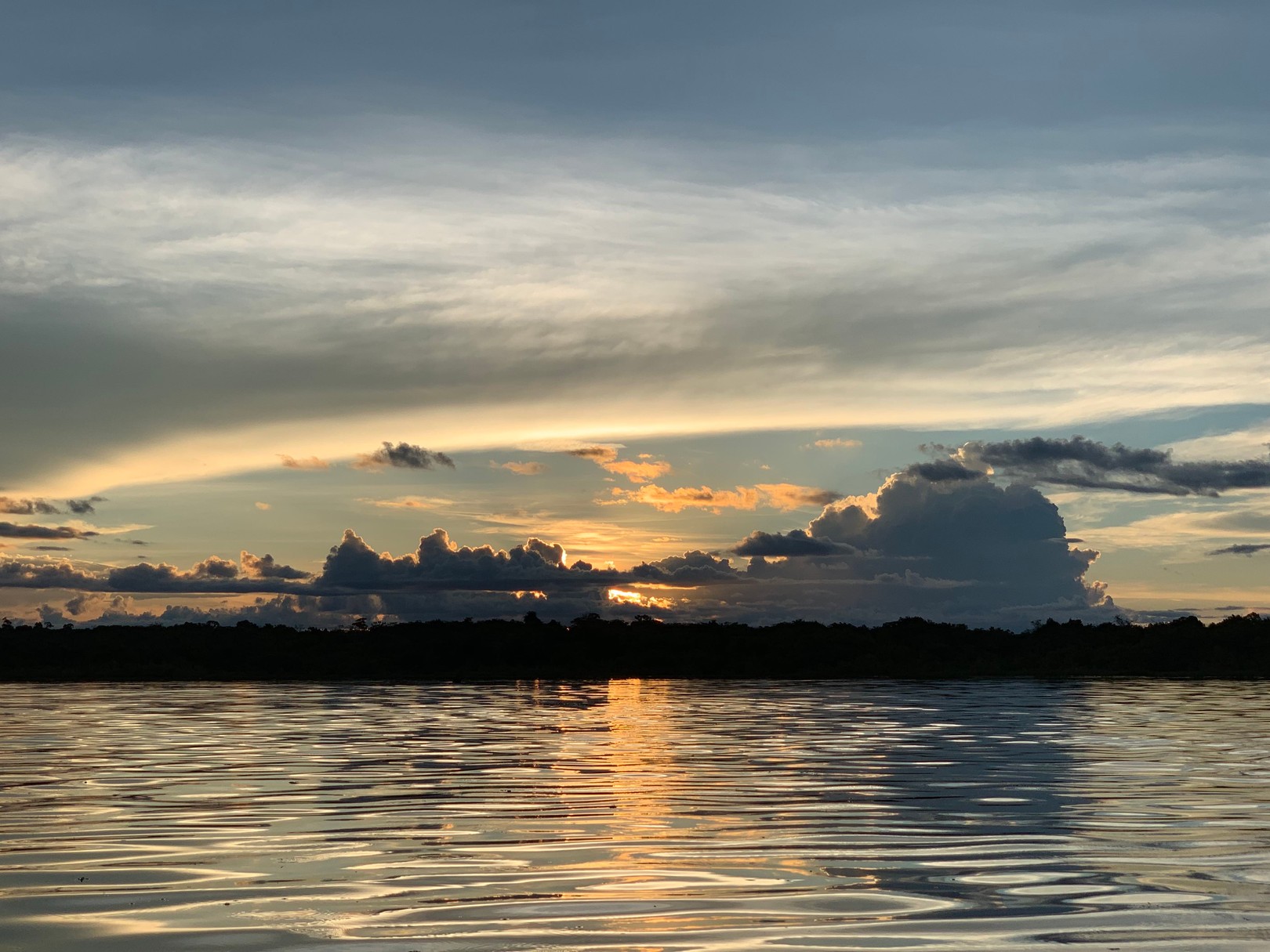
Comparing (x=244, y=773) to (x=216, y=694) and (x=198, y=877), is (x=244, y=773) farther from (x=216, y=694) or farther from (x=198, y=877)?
(x=216, y=694)

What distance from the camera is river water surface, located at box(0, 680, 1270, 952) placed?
13.9 meters

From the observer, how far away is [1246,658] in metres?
182

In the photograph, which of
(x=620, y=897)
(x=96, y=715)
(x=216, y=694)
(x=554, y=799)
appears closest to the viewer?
(x=620, y=897)

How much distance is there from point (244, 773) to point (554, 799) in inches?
385

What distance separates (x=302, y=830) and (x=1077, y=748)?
26.5 metres

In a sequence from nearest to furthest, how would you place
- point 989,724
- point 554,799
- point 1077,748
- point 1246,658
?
point 554,799, point 1077,748, point 989,724, point 1246,658

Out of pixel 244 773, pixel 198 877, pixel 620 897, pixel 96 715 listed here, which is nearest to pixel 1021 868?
pixel 620 897

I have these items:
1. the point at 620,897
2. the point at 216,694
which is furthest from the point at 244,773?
the point at 216,694

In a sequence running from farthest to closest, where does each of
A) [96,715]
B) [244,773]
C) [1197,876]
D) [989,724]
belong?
[96,715] < [989,724] < [244,773] < [1197,876]

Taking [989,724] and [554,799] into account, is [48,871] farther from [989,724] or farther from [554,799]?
[989,724]

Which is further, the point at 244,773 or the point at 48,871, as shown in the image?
the point at 244,773

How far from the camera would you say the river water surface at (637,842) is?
45.5 ft

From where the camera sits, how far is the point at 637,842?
2025cm

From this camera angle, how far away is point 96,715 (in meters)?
64.2
